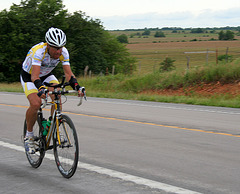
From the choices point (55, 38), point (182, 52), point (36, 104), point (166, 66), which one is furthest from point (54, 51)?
point (182, 52)

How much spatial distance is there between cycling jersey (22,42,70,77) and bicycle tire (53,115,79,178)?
91 cm

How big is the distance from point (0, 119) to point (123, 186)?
7.78m

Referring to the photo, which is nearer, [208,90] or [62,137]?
[62,137]

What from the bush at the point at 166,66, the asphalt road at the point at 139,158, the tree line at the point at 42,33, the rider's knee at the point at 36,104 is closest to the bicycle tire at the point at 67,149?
the asphalt road at the point at 139,158

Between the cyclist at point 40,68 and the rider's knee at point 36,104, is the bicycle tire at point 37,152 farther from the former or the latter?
the rider's knee at point 36,104

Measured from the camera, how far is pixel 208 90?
75.5ft

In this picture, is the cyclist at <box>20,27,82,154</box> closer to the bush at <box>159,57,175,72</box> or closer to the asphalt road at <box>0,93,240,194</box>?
the asphalt road at <box>0,93,240,194</box>

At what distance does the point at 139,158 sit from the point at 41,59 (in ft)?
7.19

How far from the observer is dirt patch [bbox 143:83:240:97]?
21.8m

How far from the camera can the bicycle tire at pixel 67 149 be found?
5566 millimetres

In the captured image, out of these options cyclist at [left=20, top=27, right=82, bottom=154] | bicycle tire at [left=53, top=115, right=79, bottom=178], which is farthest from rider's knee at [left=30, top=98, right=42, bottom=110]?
bicycle tire at [left=53, top=115, right=79, bottom=178]

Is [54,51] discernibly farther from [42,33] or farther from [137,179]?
[42,33]

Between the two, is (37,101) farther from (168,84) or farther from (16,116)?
(168,84)

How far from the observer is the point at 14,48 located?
46.9 m
